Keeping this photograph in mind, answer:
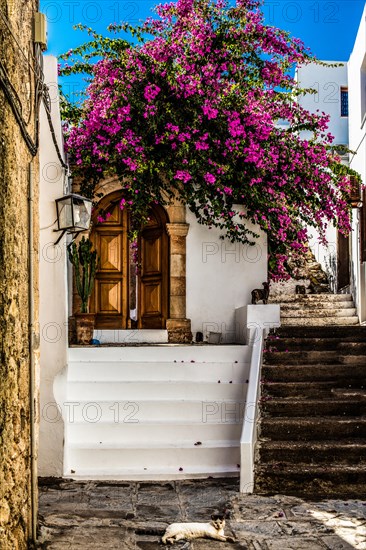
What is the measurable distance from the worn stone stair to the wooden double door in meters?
2.45

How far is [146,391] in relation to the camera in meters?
9.27

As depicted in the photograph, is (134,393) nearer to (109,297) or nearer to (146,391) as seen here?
(146,391)

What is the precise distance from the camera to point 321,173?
12.3 meters

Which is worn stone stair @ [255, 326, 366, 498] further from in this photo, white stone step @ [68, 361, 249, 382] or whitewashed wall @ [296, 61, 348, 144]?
whitewashed wall @ [296, 61, 348, 144]

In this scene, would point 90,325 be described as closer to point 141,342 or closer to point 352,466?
point 141,342

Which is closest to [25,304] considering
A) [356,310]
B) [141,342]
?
[141,342]

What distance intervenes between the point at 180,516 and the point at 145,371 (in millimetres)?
2916

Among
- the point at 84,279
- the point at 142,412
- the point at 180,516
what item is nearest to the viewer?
the point at 180,516

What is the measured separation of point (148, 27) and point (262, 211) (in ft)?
11.0

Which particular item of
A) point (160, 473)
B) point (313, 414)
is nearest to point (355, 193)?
point (313, 414)

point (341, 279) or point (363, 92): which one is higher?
point (363, 92)

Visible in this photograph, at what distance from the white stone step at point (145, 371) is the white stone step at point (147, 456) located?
3.23 feet

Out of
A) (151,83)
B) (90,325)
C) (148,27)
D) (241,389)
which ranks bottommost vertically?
(241,389)

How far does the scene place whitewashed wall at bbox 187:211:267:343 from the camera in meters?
11.9
